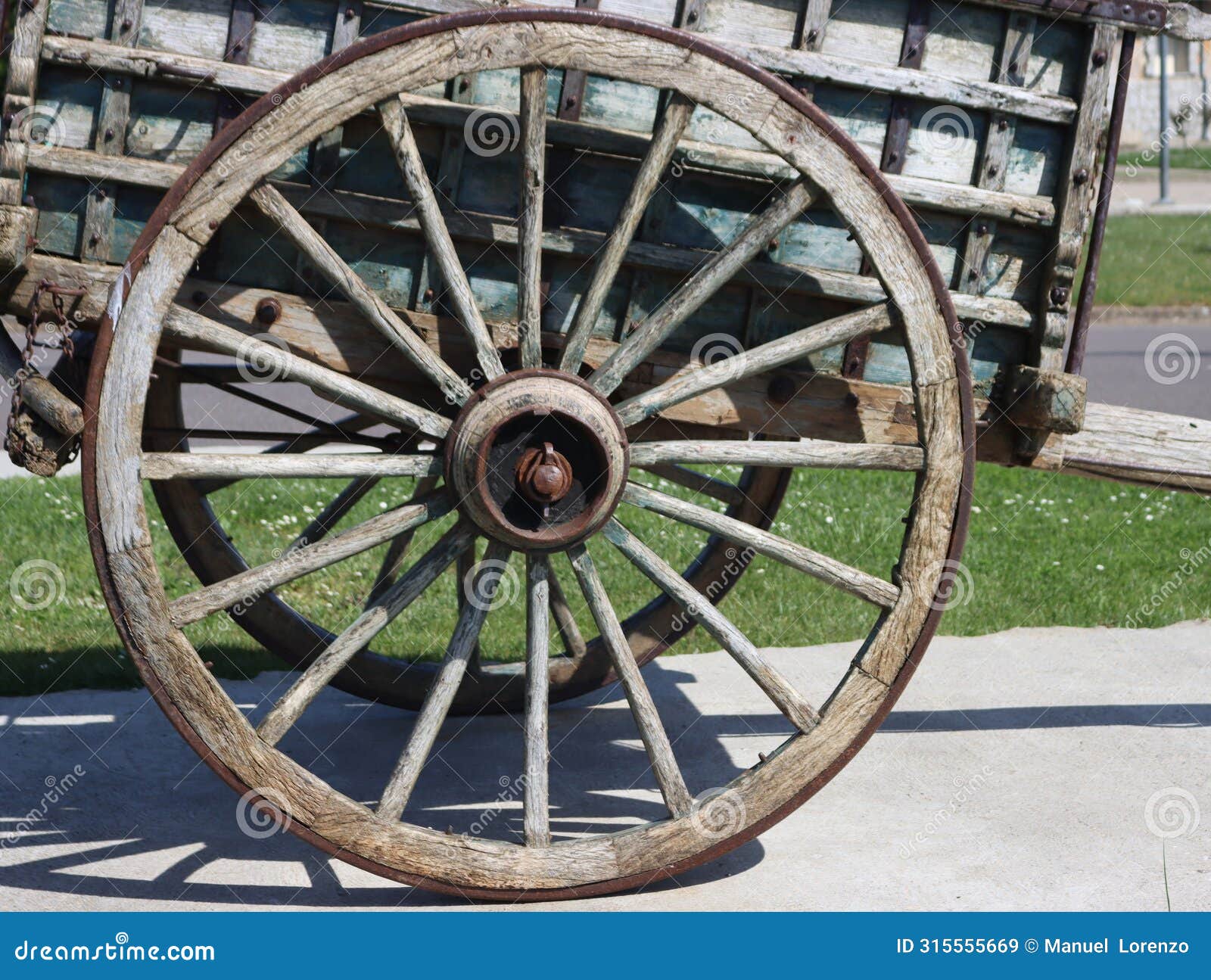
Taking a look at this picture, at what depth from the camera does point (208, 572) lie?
378 cm

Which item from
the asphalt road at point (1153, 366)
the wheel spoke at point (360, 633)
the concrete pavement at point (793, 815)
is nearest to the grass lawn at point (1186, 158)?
the asphalt road at point (1153, 366)

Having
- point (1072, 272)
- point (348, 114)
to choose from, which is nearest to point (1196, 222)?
point (1072, 272)

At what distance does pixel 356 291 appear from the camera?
9.42ft

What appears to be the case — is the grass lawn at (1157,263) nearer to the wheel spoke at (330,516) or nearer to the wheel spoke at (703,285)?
the wheel spoke at (330,516)

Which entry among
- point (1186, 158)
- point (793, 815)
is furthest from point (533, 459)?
point (1186, 158)

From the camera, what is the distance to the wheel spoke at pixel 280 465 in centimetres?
279

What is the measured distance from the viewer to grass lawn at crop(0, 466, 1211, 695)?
4.75 m

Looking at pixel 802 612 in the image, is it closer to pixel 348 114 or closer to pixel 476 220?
pixel 476 220

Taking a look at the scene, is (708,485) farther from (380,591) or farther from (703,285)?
(703,285)

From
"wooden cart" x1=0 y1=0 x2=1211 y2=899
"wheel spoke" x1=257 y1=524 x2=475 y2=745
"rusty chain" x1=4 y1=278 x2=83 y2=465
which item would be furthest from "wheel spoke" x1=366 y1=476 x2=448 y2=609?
"rusty chain" x1=4 y1=278 x2=83 y2=465

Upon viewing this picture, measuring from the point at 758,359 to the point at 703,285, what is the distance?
8.1 inches

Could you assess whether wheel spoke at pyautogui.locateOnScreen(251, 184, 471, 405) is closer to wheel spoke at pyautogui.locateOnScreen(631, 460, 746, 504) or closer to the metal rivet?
the metal rivet

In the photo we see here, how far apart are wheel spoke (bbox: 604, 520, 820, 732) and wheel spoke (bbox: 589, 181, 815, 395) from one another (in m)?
0.34

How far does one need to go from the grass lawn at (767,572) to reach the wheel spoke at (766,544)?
1.78 meters
